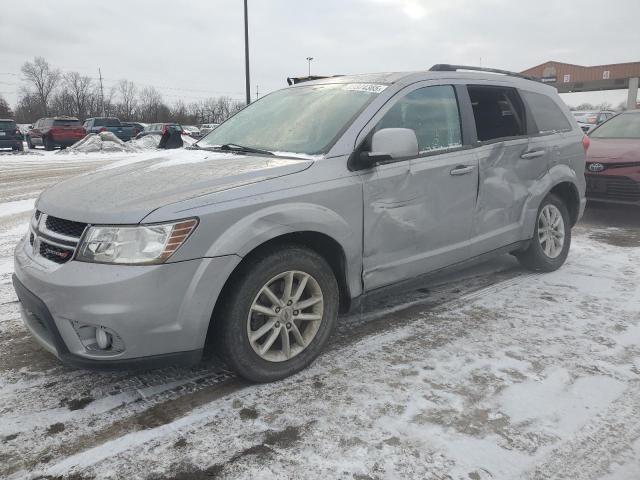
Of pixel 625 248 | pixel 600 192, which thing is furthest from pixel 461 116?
pixel 600 192

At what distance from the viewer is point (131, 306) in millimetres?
2348

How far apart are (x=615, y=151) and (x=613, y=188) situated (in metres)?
0.57

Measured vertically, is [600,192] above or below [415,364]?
above

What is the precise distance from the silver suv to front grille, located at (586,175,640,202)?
324 cm

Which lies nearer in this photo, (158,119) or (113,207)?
(113,207)

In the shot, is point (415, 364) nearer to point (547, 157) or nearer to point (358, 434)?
point (358, 434)

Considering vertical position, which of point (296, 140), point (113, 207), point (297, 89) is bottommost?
point (113, 207)

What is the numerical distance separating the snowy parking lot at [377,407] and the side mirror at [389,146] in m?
1.21

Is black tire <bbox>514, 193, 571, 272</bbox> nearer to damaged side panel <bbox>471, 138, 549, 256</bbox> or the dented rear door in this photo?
damaged side panel <bbox>471, 138, 549, 256</bbox>

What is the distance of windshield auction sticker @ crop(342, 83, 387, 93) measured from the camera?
11.3ft

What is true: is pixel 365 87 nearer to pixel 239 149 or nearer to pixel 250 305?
pixel 239 149

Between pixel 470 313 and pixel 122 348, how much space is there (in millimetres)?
2529

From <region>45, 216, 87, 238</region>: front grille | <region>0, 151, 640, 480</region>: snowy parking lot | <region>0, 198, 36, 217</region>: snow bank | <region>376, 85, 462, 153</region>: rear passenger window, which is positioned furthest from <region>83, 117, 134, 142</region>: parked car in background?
<region>45, 216, 87, 238</region>: front grille

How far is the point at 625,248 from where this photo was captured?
575cm
